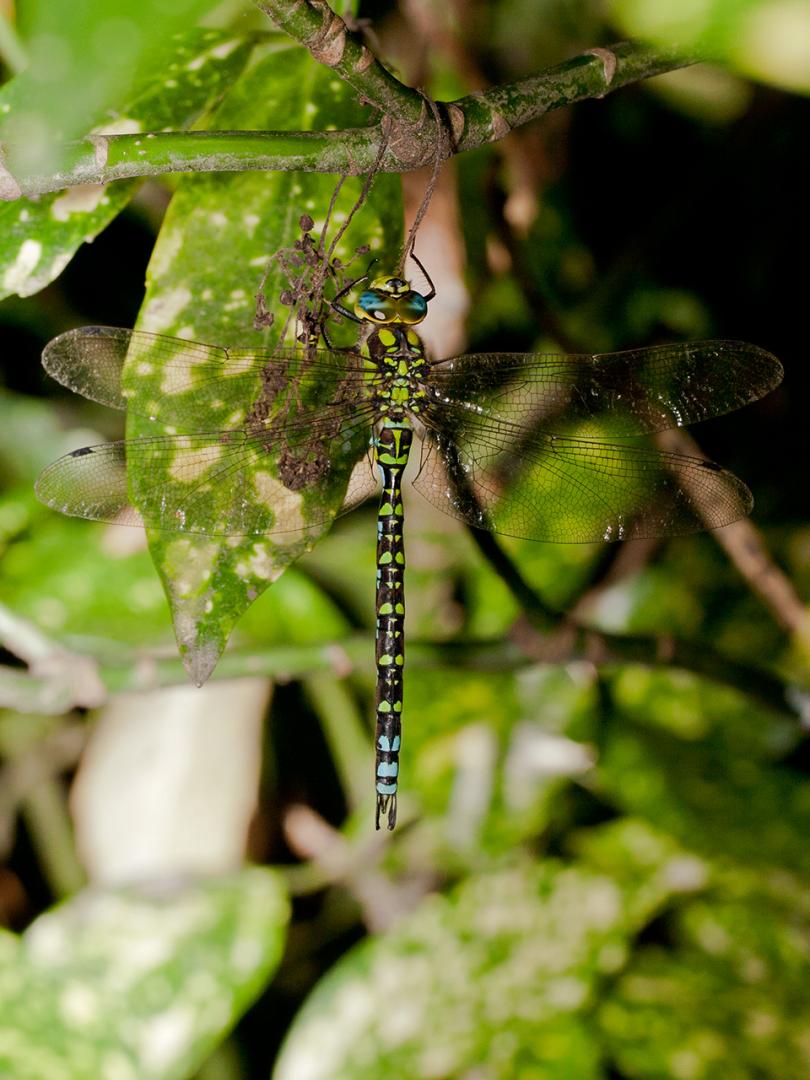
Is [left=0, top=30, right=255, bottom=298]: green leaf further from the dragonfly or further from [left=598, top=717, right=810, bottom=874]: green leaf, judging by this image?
[left=598, top=717, right=810, bottom=874]: green leaf

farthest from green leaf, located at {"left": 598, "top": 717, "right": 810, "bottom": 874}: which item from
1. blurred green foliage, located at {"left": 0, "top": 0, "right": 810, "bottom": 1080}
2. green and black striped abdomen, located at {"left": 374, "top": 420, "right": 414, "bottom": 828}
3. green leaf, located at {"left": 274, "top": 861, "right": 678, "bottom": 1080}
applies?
green and black striped abdomen, located at {"left": 374, "top": 420, "right": 414, "bottom": 828}

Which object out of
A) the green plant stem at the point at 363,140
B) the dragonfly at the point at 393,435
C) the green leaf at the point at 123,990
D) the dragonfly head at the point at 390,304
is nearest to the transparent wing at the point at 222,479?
the dragonfly at the point at 393,435

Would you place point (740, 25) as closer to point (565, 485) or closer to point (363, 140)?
point (363, 140)

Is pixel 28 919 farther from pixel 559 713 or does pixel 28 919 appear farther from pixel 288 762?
pixel 559 713

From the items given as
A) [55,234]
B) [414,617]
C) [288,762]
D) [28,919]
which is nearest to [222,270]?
[55,234]

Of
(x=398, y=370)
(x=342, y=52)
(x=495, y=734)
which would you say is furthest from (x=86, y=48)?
(x=495, y=734)

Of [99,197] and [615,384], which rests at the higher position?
[99,197]
